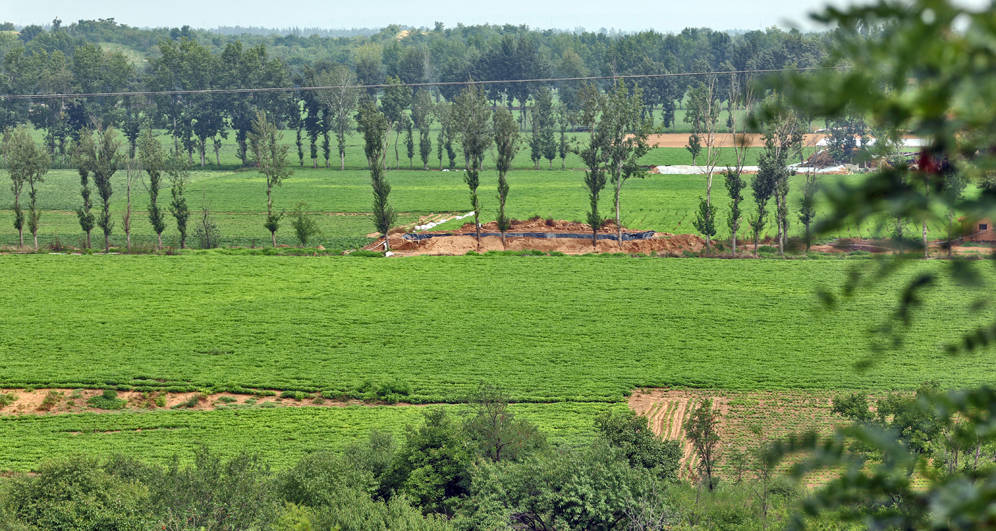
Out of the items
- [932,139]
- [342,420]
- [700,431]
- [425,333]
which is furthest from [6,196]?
[932,139]

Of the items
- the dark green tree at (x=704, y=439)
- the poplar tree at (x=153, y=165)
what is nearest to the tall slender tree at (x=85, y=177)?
the poplar tree at (x=153, y=165)

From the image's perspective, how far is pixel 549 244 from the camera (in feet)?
248

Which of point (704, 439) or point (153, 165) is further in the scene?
point (153, 165)

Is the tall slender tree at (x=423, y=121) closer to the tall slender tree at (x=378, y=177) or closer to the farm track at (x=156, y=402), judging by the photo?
the tall slender tree at (x=378, y=177)

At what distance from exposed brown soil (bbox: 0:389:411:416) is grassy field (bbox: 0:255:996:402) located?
0.87 metres

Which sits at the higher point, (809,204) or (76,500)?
(809,204)

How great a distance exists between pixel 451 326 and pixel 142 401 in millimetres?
18084

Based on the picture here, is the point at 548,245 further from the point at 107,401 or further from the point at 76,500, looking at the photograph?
the point at 76,500

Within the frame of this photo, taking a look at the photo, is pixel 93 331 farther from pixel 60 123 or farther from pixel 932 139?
pixel 60 123

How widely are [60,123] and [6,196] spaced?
101 ft

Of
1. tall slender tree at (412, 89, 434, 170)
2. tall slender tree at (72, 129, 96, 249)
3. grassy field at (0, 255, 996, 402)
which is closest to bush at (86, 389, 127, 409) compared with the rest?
grassy field at (0, 255, 996, 402)

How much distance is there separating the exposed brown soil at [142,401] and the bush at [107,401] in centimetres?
20

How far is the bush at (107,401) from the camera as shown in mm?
41562

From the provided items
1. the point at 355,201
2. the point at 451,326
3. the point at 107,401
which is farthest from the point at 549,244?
the point at 107,401
